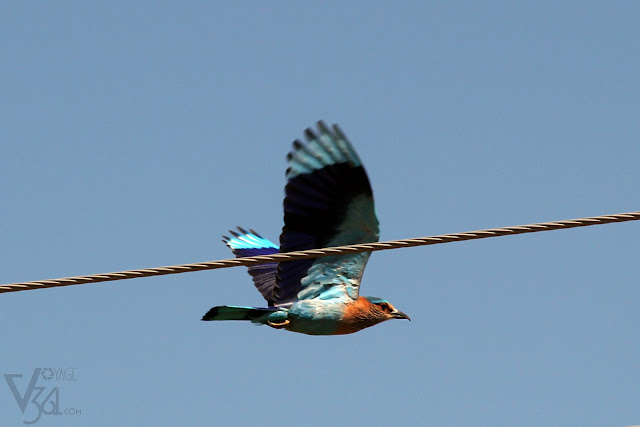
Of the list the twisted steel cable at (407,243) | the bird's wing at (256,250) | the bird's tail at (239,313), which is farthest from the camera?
the bird's wing at (256,250)

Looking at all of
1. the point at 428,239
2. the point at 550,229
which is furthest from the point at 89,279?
the point at 550,229

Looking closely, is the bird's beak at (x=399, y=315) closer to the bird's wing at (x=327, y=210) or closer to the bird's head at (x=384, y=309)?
the bird's head at (x=384, y=309)

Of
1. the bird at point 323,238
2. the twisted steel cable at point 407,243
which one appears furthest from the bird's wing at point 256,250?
the twisted steel cable at point 407,243

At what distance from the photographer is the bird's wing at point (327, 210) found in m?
9.45

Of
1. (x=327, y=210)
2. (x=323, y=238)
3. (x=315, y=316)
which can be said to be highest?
(x=327, y=210)

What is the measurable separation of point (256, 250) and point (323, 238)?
285cm

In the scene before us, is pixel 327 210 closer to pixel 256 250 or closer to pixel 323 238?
pixel 323 238

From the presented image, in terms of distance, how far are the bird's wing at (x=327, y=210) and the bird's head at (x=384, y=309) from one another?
281 mm

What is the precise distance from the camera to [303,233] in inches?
378

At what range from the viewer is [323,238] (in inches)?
379

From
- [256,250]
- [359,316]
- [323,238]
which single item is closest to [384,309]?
[359,316]

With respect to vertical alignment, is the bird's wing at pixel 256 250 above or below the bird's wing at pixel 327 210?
below

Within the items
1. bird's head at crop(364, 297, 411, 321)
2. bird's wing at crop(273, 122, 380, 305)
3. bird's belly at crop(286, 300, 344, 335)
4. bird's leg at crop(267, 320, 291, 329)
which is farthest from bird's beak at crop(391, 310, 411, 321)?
bird's leg at crop(267, 320, 291, 329)

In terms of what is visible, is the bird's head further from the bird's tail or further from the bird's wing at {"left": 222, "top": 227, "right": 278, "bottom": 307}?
the bird's wing at {"left": 222, "top": 227, "right": 278, "bottom": 307}
